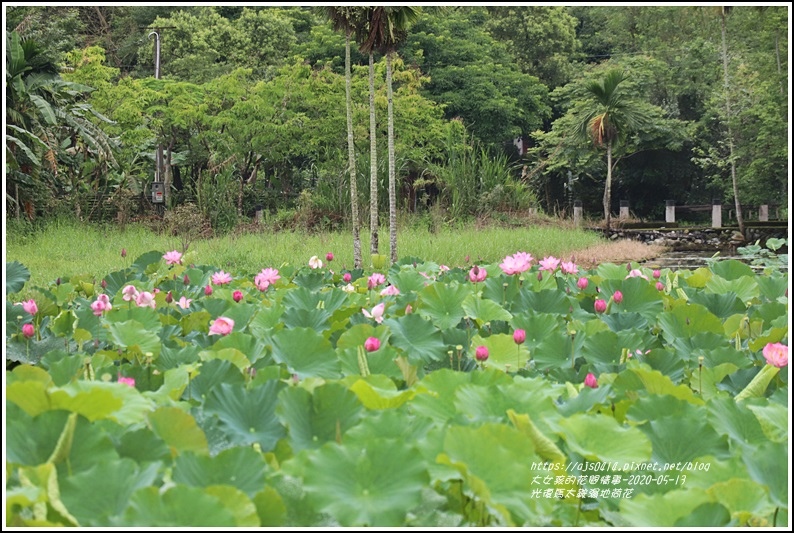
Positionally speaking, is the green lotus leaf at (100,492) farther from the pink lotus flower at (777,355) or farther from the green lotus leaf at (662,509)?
the pink lotus flower at (777,355)

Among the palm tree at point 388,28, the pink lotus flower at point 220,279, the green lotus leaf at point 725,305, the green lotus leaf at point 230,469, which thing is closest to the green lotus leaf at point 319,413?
the green lotus leaf at point 230,469

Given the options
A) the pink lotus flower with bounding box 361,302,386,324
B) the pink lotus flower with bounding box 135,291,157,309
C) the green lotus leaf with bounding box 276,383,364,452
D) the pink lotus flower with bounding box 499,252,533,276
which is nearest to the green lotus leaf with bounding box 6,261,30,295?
the pink lotus flower with bounding box 135,291,157,309

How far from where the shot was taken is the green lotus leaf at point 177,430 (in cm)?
86

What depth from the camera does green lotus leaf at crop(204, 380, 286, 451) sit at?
3.06 ft

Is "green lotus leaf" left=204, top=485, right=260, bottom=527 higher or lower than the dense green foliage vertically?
lower

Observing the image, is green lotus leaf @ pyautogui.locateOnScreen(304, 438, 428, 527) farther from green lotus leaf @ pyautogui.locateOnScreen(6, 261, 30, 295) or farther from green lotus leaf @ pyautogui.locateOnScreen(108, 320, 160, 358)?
green lotus leaf @ pyautogui.locateOnScreen(6, 261, 30, 295)

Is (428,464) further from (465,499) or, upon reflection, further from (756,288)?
(756,288)

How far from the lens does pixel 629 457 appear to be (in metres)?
0.89

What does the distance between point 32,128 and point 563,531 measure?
40.8 feet

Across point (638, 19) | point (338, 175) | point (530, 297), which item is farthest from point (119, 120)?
point (638, 19)

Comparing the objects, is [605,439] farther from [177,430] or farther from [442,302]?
[442,302]

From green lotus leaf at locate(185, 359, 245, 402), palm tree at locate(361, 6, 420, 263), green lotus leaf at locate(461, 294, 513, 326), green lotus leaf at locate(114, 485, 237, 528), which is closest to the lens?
green lotus leaf at locate(114, 485, 237, 528)

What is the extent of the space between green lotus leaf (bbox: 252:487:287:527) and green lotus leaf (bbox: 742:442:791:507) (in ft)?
1.62

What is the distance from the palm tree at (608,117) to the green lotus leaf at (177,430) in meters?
→ 17.8
